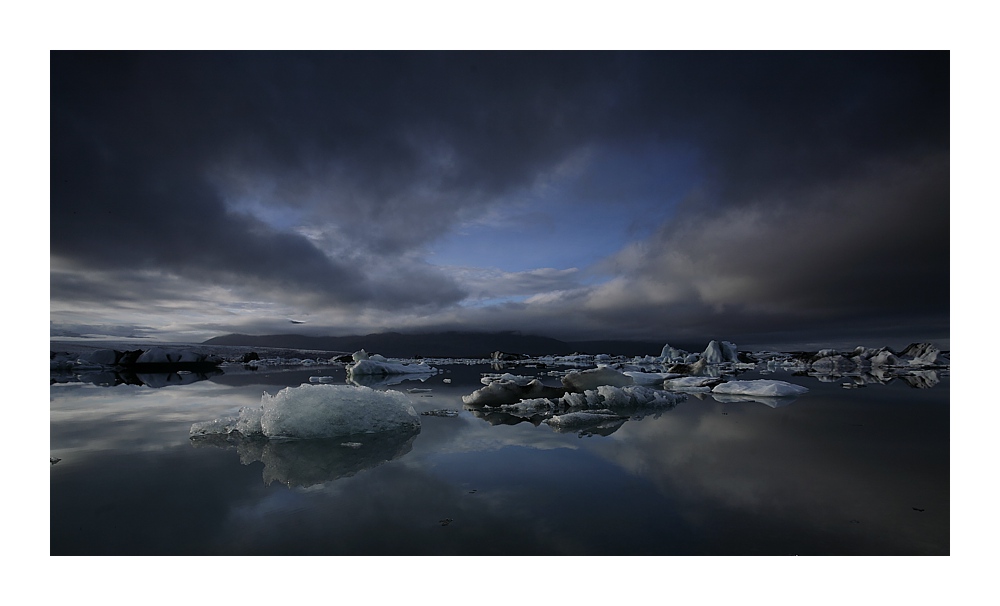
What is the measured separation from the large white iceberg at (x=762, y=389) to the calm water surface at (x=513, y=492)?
4.16 m

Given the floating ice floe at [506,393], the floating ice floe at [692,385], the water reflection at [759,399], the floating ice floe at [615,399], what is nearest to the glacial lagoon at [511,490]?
the floating ice floe at [615,399]

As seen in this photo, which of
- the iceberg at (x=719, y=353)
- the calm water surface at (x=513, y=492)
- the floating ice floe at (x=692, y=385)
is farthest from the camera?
the iceberg at (x=719, y=353)

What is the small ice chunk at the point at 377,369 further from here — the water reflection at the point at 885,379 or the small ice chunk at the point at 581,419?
the water reflection at the point at 885,379

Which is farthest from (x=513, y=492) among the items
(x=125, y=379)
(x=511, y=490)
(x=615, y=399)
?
(x=125, y=379)

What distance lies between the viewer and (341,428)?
17.0ft

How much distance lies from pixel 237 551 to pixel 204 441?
3.29m

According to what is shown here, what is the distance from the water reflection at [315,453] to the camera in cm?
360

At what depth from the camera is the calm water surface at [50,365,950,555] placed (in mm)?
2412

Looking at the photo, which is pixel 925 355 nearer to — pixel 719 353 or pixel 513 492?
pixel 719 353

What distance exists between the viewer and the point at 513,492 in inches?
124

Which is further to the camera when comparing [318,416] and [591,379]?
[591,379]

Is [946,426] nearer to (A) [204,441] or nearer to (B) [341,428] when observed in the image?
(B) [341,428]

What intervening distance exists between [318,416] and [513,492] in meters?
3.03
